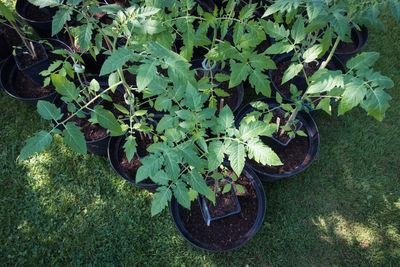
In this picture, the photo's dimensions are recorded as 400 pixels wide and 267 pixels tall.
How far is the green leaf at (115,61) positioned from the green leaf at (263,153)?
733 millimetres

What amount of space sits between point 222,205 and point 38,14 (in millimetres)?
3156

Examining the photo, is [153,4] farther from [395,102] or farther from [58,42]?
[395,102]

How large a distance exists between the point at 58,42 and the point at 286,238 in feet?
10.3

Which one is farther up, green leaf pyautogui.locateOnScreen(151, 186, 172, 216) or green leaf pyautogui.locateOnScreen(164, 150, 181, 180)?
green leaf pyautogui.locateOnScreen(164, 150, 181, 180)

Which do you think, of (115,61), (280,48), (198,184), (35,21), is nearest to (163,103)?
(115,61)

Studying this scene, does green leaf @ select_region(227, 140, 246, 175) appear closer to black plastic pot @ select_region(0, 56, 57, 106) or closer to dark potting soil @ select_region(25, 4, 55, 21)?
black plastic pot @ select_region(0, 56, 57, 106)

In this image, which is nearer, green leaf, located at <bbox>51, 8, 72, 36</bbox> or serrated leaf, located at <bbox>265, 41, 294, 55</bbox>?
green leaf, located at <bbox>51, 8, 72, 36</bbox>

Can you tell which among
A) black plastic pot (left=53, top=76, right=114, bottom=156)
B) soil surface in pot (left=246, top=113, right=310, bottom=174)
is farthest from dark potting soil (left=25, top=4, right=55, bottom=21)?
soil surface in pot (left=246, top=113, right=310, bottom=174)

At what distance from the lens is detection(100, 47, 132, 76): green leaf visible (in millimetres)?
1287

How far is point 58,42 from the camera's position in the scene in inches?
121

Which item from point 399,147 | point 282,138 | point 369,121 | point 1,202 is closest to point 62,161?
point 1,202

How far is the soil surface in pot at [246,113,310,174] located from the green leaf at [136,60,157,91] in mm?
1567

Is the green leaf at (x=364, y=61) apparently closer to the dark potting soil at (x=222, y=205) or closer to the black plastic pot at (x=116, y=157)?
the dark potting soil at (x=222, y=205)

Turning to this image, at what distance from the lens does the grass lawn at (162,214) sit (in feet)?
7.95
